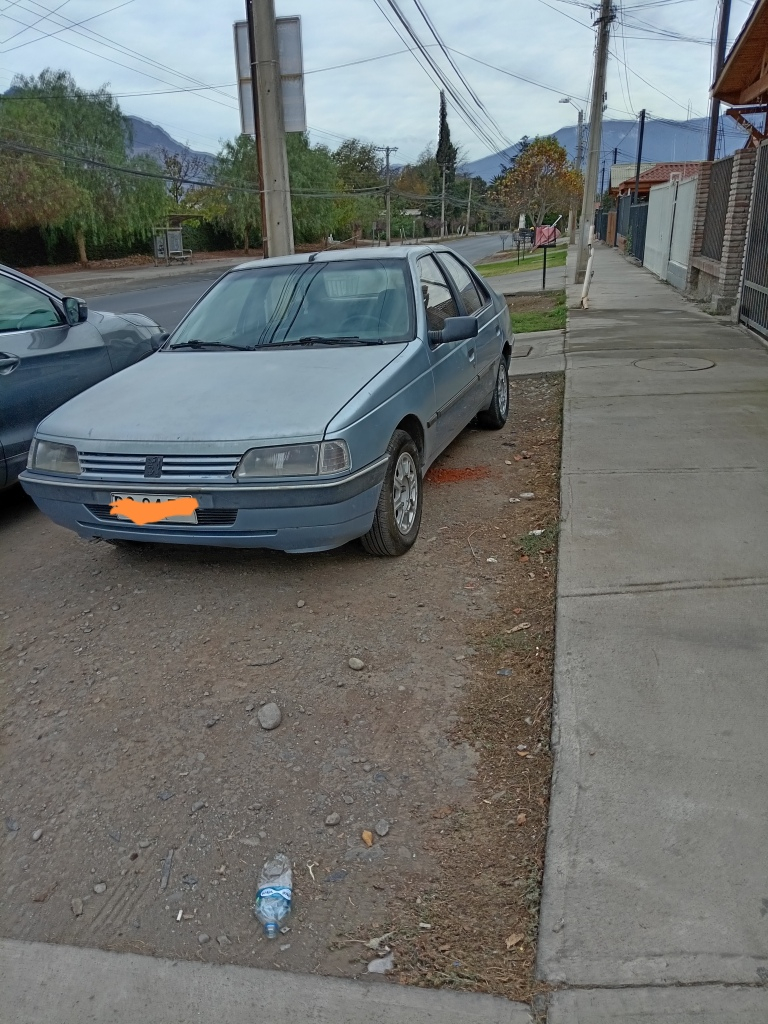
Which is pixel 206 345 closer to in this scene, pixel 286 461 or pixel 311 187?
pixel 286 461

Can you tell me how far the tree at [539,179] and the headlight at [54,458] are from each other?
192 ft

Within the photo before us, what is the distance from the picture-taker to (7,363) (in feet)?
Answer: 17.0

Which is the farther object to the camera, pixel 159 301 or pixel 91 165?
pixel 91 165

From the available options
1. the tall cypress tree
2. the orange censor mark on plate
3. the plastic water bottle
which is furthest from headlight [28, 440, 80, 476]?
the tall cypress tree

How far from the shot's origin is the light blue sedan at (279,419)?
3.77m

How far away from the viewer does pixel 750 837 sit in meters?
2.42

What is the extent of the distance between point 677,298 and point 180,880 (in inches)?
581

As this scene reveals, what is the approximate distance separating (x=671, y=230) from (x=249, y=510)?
1702 centimetres

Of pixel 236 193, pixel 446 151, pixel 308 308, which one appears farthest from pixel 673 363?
pixel 446 151

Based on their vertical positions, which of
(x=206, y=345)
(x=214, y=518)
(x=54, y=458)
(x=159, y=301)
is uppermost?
(x=206, y=345)

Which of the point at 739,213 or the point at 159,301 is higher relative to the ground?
the point at 739,213

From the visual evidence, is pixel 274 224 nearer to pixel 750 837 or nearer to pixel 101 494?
pixel 101 494

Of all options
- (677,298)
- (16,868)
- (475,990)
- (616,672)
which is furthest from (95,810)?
(677,298)

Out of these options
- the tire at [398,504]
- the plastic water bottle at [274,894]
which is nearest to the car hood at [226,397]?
the tire at [398,504]
